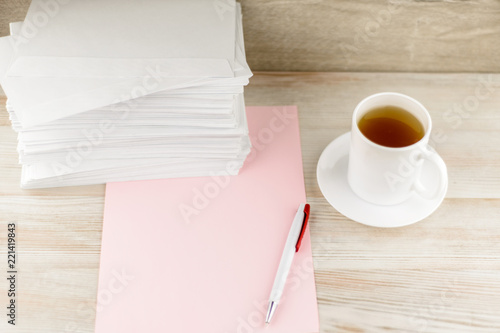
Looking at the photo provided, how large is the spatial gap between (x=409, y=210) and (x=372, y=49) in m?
0.29

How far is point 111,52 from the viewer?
71 cm

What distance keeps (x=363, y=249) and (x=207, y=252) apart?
0.74 feet

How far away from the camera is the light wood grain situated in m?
0.82

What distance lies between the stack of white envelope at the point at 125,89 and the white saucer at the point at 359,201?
0.13 meters

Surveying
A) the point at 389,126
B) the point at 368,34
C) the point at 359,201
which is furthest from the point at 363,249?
the point at 368,34

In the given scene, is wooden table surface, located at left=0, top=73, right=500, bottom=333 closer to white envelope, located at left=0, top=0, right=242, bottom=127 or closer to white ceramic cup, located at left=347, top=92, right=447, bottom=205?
white ceramic cup, located at left=347, top=92, right=447, bottom=205

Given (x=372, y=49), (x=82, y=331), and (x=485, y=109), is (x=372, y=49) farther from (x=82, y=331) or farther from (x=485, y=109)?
(x=82, y=331)

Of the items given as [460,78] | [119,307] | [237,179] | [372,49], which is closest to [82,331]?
[119,307]

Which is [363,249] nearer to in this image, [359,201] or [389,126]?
[359,201]

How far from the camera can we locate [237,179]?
811 millimetres

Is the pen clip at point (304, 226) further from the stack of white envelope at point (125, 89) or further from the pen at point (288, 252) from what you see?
the stack of white envelope at point (125, 89)

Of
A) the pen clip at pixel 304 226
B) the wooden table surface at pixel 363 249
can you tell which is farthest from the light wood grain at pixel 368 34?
the pen clip at pixel 304 226

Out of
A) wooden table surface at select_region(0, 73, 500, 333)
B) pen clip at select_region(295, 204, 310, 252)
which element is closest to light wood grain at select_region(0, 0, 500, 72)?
wooden table surface at select_region(0, 73, 500, 333)

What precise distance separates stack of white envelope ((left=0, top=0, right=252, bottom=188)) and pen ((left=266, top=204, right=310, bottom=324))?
0.43ft
